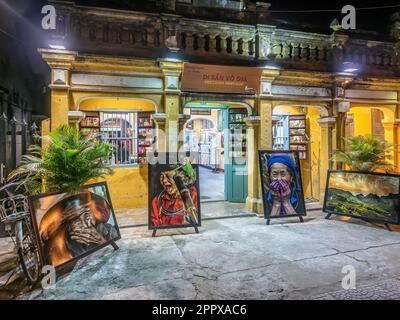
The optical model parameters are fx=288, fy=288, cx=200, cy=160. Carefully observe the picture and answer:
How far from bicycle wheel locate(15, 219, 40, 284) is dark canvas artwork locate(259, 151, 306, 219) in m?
4.63

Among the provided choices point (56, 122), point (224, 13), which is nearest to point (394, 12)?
point (224, 13)

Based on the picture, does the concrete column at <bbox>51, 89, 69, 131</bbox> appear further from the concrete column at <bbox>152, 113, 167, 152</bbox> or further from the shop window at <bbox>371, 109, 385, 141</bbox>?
the shop window at <bbox>371, 109, 385, 141</bbox>

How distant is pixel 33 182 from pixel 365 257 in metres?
5.70

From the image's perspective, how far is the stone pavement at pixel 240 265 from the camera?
3.68 metres

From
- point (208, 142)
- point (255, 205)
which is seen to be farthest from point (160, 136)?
point (208, 142)

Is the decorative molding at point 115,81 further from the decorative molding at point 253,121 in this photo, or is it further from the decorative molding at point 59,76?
the decorative molding at point 253,121

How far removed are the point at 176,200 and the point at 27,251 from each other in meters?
2.80

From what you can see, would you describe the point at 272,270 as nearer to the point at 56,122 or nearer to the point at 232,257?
the point at 232,257

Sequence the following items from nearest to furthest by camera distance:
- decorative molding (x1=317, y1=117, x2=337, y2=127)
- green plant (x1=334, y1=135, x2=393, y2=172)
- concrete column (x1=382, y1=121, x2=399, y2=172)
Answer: green plant (x1=334, y1=135, x2=393, y2=172) < decorative molding (x1=317, y1=117, x2=337, y2=127) < concrete column (x1=382, y1=121, x2=399, y2=172)

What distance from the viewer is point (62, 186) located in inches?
186

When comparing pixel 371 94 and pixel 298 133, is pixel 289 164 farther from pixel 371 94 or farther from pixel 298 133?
pixel 371 94

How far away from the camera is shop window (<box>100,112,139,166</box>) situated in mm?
8438

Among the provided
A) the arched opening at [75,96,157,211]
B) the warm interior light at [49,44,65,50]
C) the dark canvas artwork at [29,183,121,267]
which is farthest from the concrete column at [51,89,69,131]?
the dark canvas artwork at [29,183,121,267]

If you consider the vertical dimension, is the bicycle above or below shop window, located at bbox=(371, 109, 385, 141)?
below
